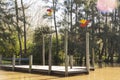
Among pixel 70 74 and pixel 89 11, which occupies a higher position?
pixel 89 11

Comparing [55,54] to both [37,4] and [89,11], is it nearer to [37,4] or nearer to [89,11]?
[89,11]

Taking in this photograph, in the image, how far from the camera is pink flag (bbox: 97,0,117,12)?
2659 centimetres

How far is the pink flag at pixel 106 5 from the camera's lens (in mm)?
26594

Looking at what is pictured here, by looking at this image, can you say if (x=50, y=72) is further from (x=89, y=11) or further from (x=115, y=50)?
(x=115, y=50)

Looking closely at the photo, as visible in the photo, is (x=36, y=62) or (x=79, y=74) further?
(x=36, y=62)

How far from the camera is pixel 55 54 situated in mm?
25188

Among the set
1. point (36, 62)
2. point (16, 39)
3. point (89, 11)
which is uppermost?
point (89, 11)

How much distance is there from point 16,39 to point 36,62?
392 cm

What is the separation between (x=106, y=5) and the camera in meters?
27.3

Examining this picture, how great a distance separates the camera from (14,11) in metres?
25.5

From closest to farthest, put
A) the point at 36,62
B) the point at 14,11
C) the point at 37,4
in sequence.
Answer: the point at 36,62 < the point at 14,11 < the point at 37,4

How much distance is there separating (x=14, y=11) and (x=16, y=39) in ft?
9.34

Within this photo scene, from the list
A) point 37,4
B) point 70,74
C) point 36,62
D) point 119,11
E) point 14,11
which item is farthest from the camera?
point 37,4

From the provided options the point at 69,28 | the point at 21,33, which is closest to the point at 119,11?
the point at 69,28
